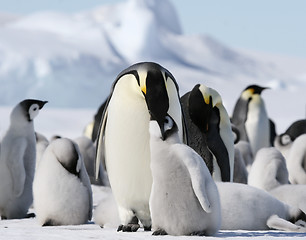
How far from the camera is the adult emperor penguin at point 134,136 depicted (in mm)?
4516

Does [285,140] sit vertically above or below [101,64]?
below

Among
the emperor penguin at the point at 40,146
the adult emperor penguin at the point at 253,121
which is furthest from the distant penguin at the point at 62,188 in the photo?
the adult emperor penguin at the point at 253,121

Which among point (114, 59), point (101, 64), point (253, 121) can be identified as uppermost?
point (114, 59)

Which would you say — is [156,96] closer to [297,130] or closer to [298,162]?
[298,162]

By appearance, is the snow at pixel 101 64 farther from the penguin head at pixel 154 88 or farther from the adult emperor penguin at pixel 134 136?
the penguin head at pixel 154 88

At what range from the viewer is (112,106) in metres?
4.75

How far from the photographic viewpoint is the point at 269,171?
6.66 m

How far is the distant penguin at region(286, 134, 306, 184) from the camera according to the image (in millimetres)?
7777

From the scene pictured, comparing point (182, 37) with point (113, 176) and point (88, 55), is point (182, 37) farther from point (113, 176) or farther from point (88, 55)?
point (113, 176)

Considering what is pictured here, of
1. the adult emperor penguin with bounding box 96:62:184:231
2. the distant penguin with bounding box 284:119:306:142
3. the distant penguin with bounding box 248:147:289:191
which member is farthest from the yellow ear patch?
the distant penguin with bounding box 284:119:306:142

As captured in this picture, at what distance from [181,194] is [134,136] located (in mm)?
807

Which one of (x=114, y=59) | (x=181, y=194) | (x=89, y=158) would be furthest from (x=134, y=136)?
(x=114, y=59)

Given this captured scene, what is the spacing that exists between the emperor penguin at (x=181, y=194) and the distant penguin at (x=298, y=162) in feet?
13.2

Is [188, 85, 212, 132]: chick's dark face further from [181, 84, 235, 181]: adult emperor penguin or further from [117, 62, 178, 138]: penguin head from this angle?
[117, 62, 178, 138]: penguin head
